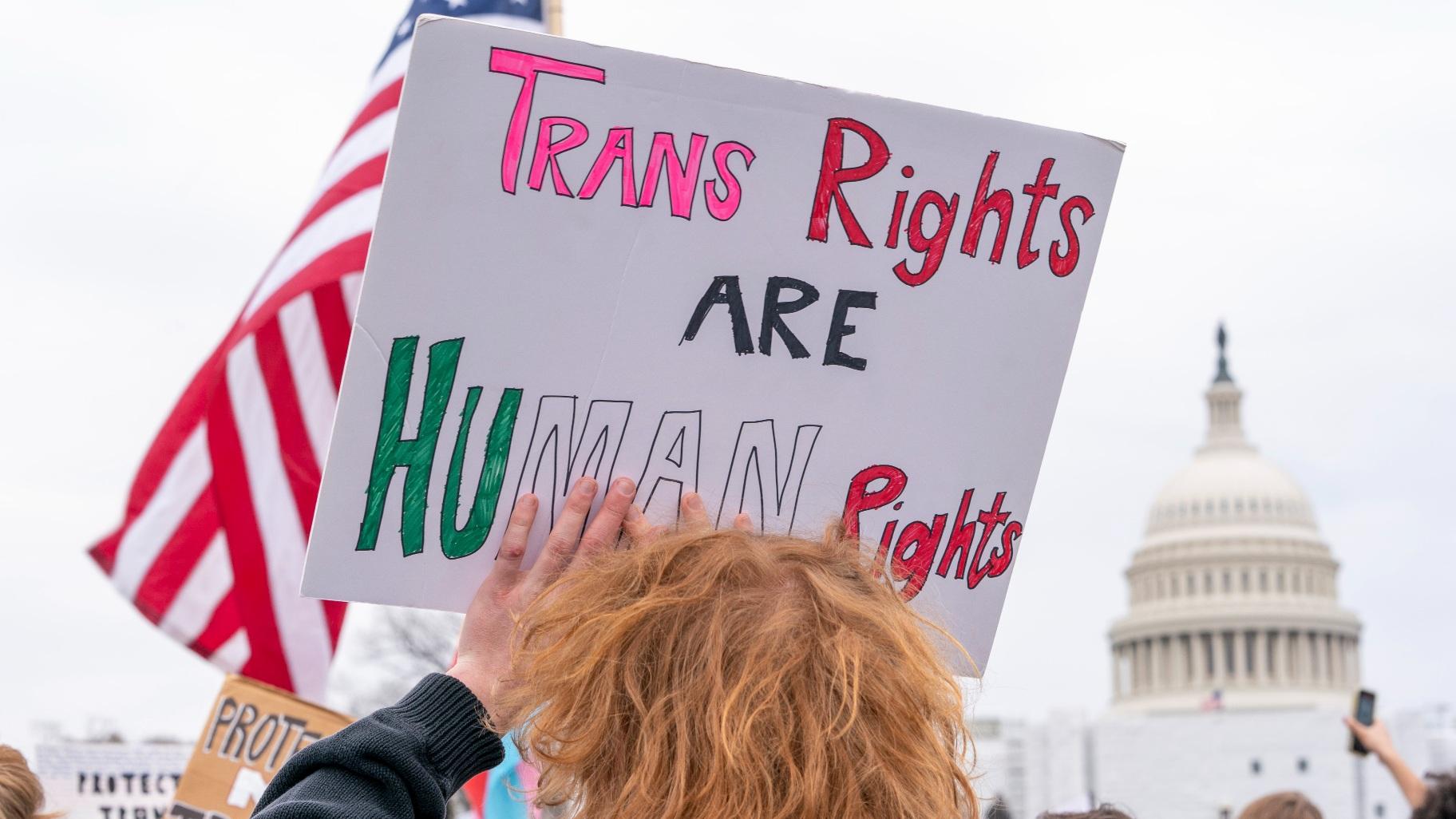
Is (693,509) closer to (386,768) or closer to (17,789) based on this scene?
(386,768)

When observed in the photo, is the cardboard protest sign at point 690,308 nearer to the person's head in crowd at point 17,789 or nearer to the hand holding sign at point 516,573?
the hand holding sign at point 516,573

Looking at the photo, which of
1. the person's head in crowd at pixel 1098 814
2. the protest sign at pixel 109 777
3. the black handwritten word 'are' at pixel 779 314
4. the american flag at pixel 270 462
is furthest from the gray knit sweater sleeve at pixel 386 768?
the american flag at pixel 270 462

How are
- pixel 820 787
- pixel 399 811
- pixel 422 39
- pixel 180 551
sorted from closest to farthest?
pixel 820 787, pixel 399 811, pixel 422 39, pixel 180 551

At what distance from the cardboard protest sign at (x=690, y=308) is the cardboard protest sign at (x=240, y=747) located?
1.75 metres

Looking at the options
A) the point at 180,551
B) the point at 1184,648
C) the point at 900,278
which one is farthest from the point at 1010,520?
the point at 1184,648

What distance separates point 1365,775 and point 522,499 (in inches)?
2599

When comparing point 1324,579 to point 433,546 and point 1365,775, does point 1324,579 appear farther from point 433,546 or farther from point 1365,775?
point 433,546

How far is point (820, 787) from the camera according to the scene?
1427mm

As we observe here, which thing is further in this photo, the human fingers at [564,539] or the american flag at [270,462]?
the american flag at [270,462]

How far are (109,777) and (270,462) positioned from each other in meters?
1.12

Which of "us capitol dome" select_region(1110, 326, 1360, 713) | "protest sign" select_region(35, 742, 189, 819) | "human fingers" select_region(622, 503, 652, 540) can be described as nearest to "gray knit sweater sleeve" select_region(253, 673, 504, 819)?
"human fingers" select_region(622, 503, 652, 540)

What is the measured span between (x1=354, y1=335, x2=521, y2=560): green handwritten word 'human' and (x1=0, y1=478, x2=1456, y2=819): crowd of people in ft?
1.33

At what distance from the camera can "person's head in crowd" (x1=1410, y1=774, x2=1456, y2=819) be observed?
12.0ft

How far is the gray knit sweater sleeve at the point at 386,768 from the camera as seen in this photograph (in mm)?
1508
